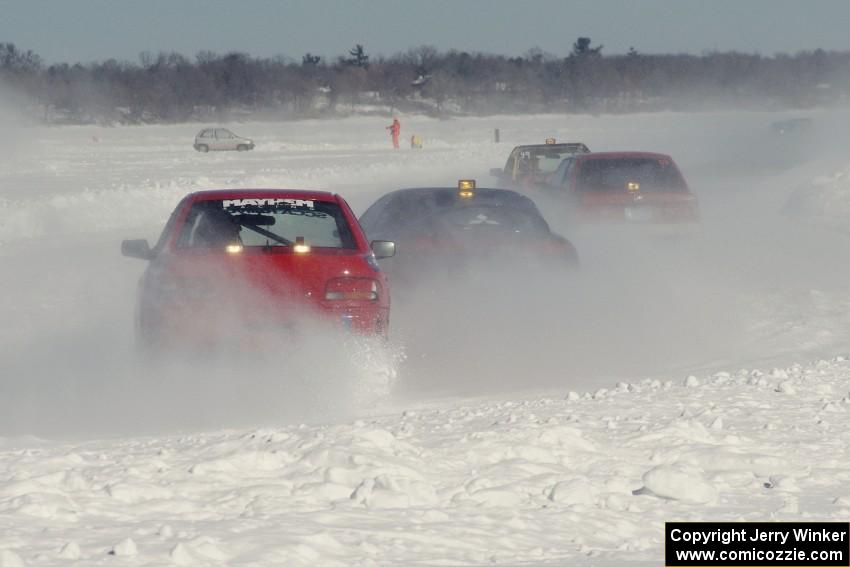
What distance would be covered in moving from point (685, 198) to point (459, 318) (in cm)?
624

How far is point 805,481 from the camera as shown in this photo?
660cm

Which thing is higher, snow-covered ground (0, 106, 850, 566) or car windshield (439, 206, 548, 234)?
car windshield (439, 206, 548, 234)

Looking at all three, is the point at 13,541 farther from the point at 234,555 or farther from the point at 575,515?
the point at 575,515

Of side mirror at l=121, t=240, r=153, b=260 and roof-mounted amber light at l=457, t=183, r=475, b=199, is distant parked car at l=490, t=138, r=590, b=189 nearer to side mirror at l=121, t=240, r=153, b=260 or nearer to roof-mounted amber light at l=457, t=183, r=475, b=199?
roof-mounted amber light at l=457, t=183, r=475, b=199

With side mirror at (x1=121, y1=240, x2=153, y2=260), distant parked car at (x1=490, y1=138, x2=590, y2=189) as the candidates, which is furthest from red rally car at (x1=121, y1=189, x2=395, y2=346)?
distant parked car at (x1=490, y1=138, x2=590, y2=189)

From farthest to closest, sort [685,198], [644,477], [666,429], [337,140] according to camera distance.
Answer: [337,140], [685,198], [666,429], [644,477]

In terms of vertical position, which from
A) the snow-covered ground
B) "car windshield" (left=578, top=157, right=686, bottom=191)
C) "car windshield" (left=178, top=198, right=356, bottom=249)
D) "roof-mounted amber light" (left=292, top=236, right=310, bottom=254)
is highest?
"car windshield" (left=178, top=198, right=356, bottom=249)

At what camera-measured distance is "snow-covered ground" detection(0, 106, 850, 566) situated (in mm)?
5559

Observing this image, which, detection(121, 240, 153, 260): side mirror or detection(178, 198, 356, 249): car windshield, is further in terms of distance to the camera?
detection(121, 240, 153, 260): side mirror

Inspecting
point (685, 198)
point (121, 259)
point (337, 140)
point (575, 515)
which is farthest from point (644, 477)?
point (337, 140)

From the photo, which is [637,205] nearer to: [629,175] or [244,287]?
[629,175]

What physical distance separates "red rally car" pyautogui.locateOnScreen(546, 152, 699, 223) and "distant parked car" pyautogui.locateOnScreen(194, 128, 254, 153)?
152ft

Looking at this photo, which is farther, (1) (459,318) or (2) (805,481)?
(1) (459,318)

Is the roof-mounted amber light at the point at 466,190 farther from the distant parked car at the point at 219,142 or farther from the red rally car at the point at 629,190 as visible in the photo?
the distant parked car at the point at 219,142
